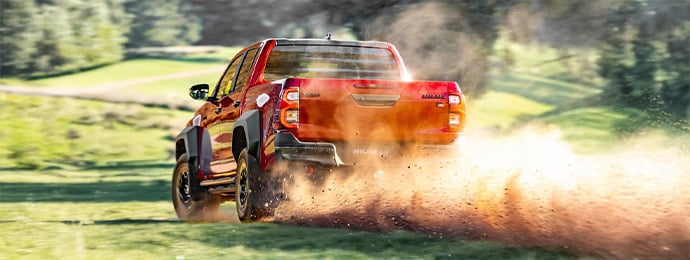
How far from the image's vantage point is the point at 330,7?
21.3 m

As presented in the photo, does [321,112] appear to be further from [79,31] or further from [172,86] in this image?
[172,86]

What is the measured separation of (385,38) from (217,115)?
7.89 m

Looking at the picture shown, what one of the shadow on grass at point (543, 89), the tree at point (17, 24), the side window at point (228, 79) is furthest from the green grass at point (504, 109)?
the side window at point (228, 79)

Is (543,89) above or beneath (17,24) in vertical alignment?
beneath

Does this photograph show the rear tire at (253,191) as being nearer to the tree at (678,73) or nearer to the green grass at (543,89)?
the tree at (678,73)

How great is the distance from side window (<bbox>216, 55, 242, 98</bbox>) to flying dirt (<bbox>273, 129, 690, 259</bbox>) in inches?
89.2

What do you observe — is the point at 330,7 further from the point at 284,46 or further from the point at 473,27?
the point at 284,46

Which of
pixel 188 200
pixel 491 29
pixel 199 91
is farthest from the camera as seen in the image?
pixel 491 29

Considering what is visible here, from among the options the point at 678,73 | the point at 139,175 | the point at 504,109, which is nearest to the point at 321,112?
the point at 678,73

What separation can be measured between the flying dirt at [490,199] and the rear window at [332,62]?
1362mm

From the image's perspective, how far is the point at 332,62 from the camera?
12.1 metres

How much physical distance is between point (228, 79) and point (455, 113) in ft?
10.8

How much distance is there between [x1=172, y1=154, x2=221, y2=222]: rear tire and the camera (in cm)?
1329

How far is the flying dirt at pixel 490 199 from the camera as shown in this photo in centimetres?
980
